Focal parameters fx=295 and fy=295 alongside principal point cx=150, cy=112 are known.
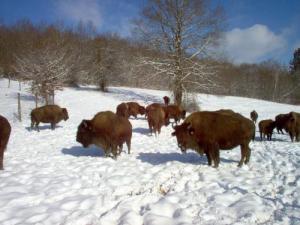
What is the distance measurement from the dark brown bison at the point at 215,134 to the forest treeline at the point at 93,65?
56.2ft

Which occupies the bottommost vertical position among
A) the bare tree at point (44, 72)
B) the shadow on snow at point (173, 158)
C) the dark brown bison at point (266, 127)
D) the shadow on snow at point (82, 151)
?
the shadow on snow at point (82, 151)

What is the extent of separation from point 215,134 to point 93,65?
1395 inches

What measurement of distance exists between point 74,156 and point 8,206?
4664mm

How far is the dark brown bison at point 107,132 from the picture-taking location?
9.73m

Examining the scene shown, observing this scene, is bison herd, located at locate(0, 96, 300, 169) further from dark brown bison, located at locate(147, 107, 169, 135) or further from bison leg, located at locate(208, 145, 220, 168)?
dark brown bison, located at locate(147, 107, 169, 135)

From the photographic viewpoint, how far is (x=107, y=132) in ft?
32.0

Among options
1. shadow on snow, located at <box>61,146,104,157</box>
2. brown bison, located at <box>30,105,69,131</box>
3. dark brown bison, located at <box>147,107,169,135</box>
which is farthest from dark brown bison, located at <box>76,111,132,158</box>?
brown bison, located at <box>30,105,69,131</box>

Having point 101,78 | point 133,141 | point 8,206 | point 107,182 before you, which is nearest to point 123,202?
point 107,182

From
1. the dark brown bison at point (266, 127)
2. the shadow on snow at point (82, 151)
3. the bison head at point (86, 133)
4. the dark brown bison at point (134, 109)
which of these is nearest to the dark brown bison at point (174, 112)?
the dark brown bison at point (134, 109)

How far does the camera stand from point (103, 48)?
41438 mm

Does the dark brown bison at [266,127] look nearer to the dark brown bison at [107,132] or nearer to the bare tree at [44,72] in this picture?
the dark brown bison at [107,132]

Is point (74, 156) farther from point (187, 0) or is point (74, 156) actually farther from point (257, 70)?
point (257, 70)

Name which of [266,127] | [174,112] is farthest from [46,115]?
[266,127]

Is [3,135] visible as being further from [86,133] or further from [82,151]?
[82,151]
